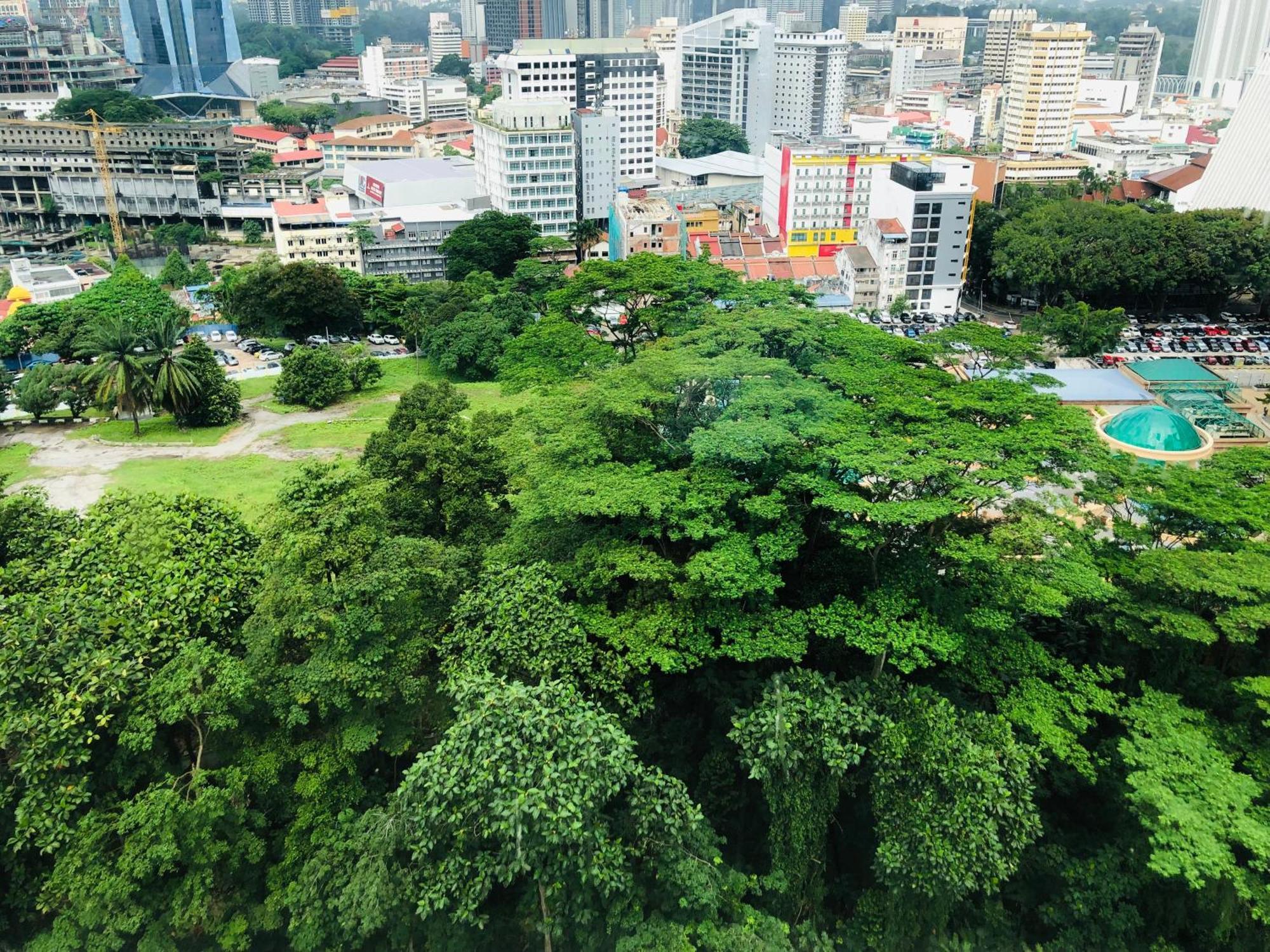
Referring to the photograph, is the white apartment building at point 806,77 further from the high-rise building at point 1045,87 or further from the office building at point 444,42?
the office building at point 444,42

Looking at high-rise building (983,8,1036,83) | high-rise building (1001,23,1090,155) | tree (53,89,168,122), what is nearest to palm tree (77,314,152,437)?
tree (53,89,168,122)

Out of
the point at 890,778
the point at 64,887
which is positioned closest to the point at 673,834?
the point at 890,778

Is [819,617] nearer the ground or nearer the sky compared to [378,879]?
nearer the sky

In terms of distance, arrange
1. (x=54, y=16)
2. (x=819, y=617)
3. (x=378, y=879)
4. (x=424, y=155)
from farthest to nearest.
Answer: (x=54, y=16), (x=424, y=155), (x=819, y=617), (x=378, y=879)

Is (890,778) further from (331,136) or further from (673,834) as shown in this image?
(331,136)

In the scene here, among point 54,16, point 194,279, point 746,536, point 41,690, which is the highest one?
point 54,16

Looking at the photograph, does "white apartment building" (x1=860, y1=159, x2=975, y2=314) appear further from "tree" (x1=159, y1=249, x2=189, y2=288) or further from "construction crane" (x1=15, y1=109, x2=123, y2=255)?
"construction crane" (x1=15, y1=109, x2=123, y2=255)
